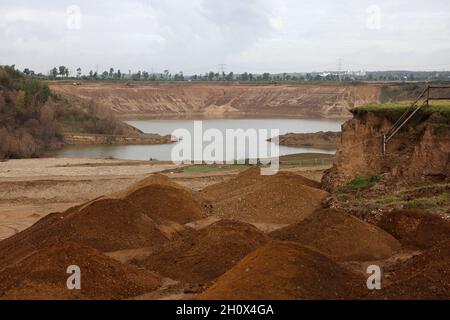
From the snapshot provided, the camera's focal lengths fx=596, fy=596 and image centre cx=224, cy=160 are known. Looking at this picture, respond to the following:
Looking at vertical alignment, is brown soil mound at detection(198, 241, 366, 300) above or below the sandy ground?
above

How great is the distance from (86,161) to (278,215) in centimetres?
2470

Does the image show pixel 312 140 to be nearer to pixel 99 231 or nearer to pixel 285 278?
pixel 99 231

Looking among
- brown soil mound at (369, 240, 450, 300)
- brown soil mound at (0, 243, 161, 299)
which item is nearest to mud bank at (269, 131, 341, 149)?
brown soil mound at (369, 240, 450, 300)

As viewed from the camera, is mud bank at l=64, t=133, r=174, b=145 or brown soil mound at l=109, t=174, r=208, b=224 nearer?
brown soil mound at l=109, t=174, r=208, b=224

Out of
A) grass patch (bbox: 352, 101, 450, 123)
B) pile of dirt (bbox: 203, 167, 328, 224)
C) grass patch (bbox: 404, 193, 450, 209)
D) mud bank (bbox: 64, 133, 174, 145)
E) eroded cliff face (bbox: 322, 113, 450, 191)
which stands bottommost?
mud bank (bbox: 64, 133, 174, 145)

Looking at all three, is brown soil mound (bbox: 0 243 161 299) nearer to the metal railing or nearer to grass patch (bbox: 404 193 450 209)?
grass patch (bbox: 404 193 450 209)

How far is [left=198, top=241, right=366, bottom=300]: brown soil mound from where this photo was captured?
9.96 m

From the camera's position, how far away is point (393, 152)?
2172 cm

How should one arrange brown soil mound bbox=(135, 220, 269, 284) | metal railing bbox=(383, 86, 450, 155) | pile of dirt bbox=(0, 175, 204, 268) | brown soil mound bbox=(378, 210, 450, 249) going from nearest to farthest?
brown soil mound bbox=(135, 220, 269, 284), brown soil mound bbox=(378, 210, 450, 249), pile of dirt bbox=(0, 175, 204, 268), metal railing bbox=(383, 86, 450, 155)

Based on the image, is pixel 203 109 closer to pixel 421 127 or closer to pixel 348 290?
pixel 421 127

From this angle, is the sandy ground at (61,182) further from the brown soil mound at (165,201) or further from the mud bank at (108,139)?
the mud bank at (108,139)

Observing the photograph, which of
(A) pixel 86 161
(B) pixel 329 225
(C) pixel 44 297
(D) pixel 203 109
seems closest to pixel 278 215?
(B) pixel 329 225

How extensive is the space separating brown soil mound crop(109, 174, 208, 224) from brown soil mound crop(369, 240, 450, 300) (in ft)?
30.3

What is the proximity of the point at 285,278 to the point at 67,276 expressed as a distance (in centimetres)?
427
